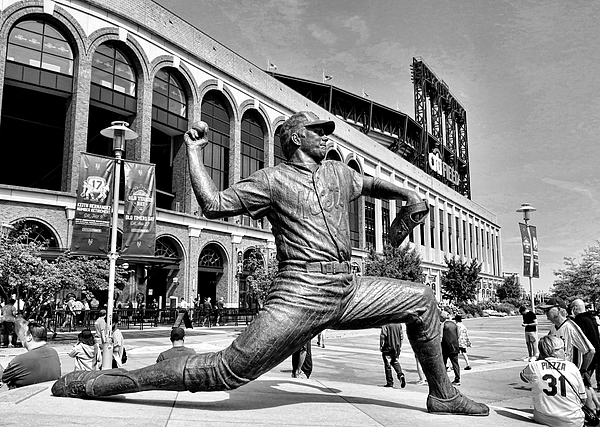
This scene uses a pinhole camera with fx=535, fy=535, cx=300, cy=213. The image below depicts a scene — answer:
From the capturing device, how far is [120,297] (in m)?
28.2

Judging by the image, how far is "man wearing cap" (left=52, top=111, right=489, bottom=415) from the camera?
3.38 metres

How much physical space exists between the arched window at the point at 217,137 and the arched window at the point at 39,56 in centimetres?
944

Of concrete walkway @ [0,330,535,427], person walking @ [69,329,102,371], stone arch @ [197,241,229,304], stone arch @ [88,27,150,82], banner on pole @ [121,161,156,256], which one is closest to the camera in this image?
concrete walkway @ [0,330,535,427]

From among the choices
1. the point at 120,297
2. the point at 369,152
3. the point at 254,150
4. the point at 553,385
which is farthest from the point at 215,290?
the point at 553,385

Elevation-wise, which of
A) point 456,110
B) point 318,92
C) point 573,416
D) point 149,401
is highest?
point 456,110

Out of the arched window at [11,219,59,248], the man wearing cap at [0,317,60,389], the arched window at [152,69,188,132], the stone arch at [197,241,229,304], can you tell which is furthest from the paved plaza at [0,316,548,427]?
the stone arch at [197,241,229,304]

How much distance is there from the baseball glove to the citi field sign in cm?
6994

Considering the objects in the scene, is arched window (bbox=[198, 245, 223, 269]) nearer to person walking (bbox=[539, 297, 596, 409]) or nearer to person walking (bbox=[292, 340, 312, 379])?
person walking (bbox=[292, 340, 312, 379])

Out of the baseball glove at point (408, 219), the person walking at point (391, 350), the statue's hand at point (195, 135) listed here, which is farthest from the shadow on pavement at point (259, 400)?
the person walking at point (391, 350)

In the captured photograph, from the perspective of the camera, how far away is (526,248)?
22.1 m

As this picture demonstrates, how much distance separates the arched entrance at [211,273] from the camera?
3257cm

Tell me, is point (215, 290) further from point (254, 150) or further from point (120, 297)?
point (254, 150)

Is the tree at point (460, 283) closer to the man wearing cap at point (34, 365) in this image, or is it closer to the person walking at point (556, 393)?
the person walking at point (556, 393)

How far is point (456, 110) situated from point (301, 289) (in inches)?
3333
